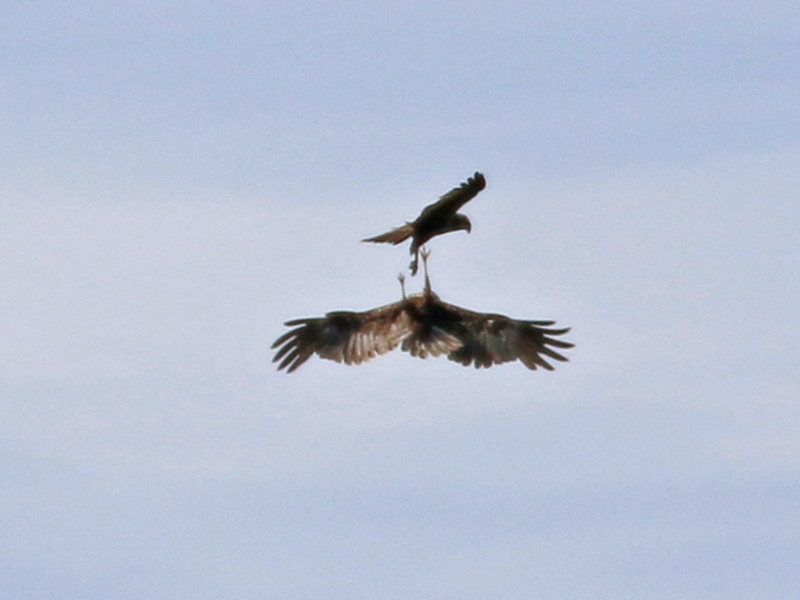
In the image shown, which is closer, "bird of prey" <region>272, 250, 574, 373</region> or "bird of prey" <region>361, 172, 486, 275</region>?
"bird of prey" <region>361, 172, 486, 275</region>

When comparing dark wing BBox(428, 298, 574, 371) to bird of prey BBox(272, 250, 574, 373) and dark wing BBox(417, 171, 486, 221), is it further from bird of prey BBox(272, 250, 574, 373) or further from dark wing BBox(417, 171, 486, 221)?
dark wing BBox(417, 171, 486, 221)

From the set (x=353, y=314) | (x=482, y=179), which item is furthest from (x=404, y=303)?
(x=482, y=179)

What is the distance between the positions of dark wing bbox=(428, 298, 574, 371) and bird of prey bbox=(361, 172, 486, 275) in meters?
2.50

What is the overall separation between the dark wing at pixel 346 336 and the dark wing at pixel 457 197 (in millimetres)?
2871

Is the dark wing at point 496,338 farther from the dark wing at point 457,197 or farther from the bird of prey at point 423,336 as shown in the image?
the dark wing at point 457,197

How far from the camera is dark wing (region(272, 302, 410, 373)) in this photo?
3188 cm

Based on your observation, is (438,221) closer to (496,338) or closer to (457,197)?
(457,197)

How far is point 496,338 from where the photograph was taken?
32875mm

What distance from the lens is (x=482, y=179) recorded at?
28719 millimetres

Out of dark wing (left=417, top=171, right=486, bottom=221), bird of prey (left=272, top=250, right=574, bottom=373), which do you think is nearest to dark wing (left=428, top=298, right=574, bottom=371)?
bird of prey (left=272, top=250, right=574, bottom=373)

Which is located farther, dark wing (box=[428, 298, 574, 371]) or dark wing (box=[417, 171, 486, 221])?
dark wing (box=[428, 298, 574, 371])

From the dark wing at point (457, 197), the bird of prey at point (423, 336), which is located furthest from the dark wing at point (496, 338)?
the dark wing at point (457, 197)

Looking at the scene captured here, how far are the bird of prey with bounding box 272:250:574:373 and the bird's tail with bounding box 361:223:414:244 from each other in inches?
74.1

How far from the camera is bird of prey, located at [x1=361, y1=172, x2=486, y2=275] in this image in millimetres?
28656
